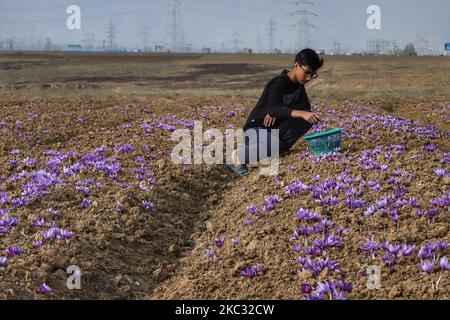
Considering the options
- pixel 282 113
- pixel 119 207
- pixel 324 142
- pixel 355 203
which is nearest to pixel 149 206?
pixel 119 207

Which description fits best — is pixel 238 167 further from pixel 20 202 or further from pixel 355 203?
pixel 20 202

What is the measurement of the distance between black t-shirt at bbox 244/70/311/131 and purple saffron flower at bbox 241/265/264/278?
410 centimetres

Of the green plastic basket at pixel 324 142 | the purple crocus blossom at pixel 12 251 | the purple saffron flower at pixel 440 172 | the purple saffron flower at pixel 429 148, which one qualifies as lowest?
the purple crocus blossom at pixel 12 251

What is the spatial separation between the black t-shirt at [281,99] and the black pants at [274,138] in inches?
9.5

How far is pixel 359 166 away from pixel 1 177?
7207 millimetres

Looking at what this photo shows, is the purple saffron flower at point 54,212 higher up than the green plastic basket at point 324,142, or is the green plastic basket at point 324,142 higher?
the green plastic basket at point 324,142

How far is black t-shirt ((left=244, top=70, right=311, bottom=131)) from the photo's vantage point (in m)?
9.77

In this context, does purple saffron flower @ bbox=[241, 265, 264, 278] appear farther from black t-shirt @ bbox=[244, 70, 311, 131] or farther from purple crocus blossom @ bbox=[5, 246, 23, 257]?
black t-shirt @ bbox=[244, 70, 311, 131]

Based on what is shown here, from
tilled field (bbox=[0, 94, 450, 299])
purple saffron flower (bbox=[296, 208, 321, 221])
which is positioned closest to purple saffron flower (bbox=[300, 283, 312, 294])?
tilled field (bbox=[0, 94, 450, 299])

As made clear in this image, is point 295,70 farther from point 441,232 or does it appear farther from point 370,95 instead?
point 370,95

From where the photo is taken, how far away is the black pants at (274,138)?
1052cm

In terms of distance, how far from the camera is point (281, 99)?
991cm

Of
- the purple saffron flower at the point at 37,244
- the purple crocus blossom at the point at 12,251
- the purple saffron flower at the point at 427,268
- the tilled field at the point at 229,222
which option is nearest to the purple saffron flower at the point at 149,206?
the tilled field at the point at 229,222

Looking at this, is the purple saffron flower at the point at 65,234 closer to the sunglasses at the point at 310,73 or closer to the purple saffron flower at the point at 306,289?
the purple saffron flower at the point at 306,289
